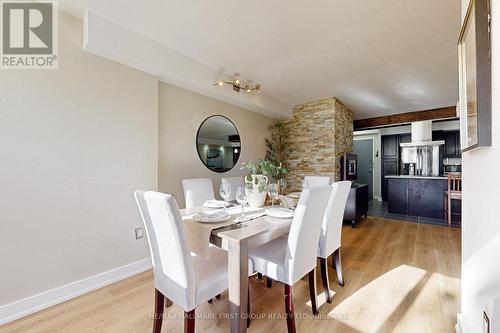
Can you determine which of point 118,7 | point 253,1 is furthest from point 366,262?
point 118,7

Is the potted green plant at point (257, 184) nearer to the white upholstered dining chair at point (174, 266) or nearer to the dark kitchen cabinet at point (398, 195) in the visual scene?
the white upholstered dining chair at point (174, 266)

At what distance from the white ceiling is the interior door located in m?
3.75

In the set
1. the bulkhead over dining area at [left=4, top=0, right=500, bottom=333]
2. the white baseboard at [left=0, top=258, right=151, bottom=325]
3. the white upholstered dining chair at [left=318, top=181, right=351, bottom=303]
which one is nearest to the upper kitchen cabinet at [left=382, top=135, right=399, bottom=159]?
the bulkhead over dining area at [left=4, top=0, right=500, bottom=333]

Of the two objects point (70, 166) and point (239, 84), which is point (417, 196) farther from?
point (70, 166)

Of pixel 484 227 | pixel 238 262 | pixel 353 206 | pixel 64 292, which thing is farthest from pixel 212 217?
pixel 353 206

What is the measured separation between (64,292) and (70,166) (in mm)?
1104

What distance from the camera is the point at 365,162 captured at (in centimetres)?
729

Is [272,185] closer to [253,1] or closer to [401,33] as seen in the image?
[253,1]

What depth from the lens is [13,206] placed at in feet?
5.53

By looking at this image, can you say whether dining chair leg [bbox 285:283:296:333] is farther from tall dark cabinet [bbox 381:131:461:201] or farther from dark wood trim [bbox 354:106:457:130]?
tall dark cabinet [bbox 381:131:461:201]

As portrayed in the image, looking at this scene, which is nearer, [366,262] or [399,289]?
[399,289]

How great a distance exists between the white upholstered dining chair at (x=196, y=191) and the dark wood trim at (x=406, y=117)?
15.2 ft

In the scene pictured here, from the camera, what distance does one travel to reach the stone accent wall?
13.7 ft

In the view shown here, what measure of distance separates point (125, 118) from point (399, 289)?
10.4 feet
